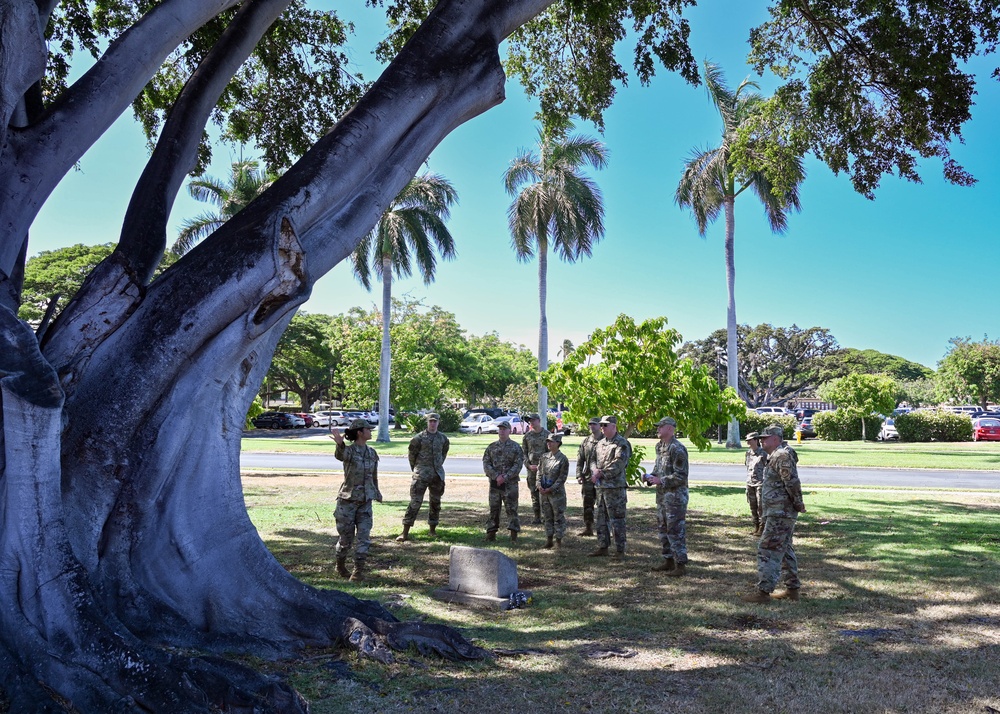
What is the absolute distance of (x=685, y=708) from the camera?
5070 mm

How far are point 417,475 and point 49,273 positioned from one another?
127 feet

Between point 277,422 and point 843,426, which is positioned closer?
point 843,426

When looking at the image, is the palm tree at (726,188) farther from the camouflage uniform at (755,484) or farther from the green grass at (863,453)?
the camouflage uniform at (755,484)

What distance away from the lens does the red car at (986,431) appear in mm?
38625

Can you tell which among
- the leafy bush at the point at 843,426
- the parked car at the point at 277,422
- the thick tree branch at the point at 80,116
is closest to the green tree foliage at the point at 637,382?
the thick tree branch at the point at 80,116

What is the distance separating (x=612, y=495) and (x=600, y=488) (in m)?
0.26

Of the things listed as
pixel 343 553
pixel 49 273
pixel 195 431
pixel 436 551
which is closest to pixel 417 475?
pixel 436 551

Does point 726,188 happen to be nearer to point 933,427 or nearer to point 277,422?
point 933,427

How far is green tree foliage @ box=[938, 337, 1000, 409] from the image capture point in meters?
55.7

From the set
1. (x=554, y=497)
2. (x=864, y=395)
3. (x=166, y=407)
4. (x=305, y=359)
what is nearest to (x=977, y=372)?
(x=864, y=395)

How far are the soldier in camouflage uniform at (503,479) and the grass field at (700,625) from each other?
393 mm

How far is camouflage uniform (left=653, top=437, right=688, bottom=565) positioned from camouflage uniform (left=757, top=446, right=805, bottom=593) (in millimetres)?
1343

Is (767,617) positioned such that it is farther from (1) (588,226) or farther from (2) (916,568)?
(1) (588,226)

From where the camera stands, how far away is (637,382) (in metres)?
17.0
